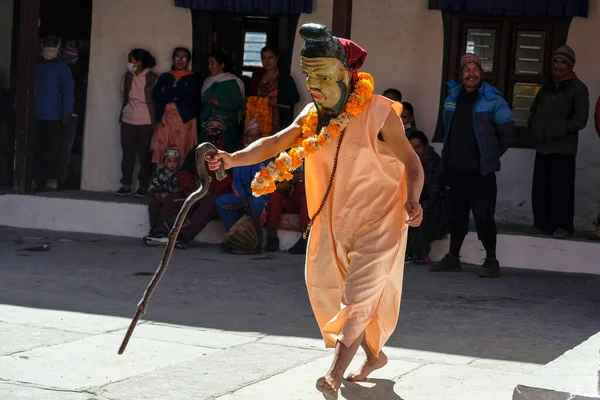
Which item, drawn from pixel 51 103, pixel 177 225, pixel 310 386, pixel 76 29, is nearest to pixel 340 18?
pixel 51 103

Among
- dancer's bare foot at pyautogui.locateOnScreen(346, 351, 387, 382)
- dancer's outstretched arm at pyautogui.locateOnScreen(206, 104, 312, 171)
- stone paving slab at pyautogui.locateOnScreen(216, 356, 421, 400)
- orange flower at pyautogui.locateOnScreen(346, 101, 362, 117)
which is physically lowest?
stone paving slab at pyautogui.locateOnScreen(216, 356, 421, 400)

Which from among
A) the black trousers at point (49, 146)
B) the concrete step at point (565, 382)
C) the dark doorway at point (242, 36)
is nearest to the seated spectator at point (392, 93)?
the dark doorway at point (242, 36)

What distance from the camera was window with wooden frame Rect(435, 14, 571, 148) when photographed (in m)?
11.6

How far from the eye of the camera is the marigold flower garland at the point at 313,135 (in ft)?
18.8

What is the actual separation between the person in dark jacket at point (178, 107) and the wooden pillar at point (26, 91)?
132 cm

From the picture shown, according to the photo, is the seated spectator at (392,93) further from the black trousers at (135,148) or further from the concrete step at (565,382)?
the concrete step at (565,382)

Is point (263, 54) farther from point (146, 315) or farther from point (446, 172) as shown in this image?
point (146, 315)

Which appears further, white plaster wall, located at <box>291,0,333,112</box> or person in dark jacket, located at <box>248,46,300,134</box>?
white plaster wall, located at <box>291,0,333,112</box>

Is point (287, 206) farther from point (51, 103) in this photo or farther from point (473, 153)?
point (51, 103)

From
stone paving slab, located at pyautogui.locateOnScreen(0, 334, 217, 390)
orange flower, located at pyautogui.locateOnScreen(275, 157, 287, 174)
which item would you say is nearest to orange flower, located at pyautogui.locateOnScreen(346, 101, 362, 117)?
orange flower, located at pyautogui.locateOnScreen(275, 157, 287, 174)

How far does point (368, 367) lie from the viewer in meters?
6.01

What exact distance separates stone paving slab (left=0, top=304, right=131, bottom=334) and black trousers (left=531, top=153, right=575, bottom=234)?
4.73 meters

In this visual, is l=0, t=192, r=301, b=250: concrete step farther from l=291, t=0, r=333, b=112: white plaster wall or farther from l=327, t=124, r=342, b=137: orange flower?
l=327, t=124, r=342, b=137: orange flower

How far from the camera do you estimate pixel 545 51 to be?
11.6 meters
